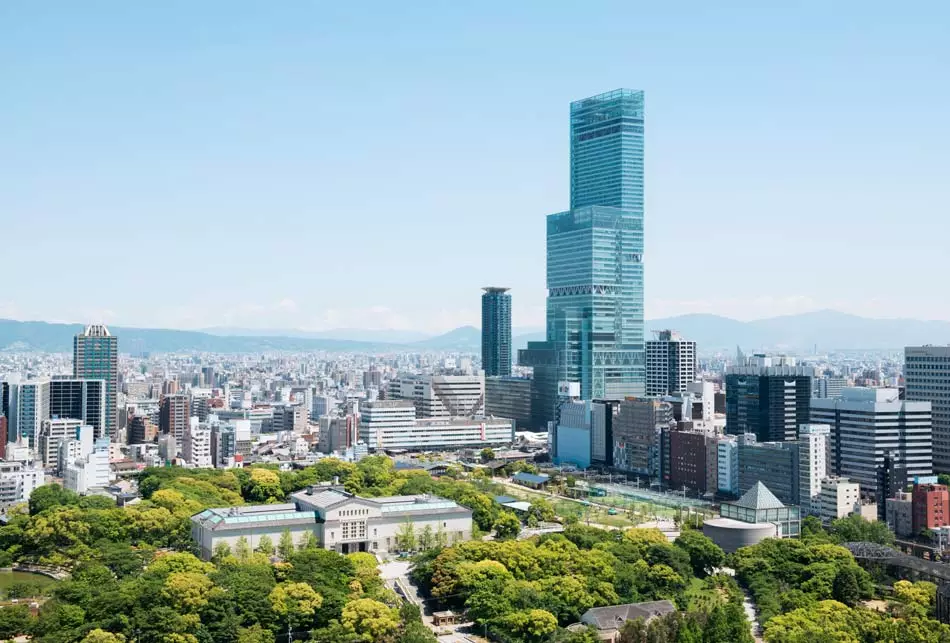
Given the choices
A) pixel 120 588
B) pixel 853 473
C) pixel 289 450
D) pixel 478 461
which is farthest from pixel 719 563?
pixel 289 450

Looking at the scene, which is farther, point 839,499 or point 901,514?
point 839,499

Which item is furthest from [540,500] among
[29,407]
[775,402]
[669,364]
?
[29,407]

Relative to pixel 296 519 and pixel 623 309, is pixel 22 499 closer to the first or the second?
pixel 296 519

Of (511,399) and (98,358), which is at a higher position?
(98,358)

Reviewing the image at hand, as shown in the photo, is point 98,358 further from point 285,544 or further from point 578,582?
point 578,582

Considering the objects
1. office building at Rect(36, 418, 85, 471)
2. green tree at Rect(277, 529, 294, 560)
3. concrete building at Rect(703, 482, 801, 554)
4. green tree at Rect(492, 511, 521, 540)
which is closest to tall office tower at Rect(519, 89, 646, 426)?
office building at Rect(36, 418, 85, 471)

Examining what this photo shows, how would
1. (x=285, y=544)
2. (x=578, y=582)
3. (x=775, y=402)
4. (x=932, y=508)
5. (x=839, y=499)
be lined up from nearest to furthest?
1. (x=578, y=582)
2. (x=285, y=544)
3. (x=932, y=508)
4. (x=839, y=499)
5. (x=775, y=402)

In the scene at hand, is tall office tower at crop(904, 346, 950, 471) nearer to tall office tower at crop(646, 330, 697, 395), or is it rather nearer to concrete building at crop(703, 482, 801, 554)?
concrete building at crop(703, 482, 801, 554)
